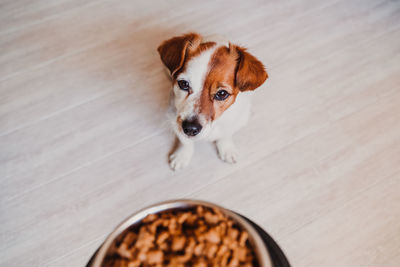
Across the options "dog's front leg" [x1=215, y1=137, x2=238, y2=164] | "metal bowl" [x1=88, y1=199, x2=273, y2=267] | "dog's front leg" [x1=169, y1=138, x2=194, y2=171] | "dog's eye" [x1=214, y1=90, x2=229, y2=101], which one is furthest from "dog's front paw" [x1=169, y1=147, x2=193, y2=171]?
"metal bowl" [x1=88, y1=199, x2=273, y2=267]

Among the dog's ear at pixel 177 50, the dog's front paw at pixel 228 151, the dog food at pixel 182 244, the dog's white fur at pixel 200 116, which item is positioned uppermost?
the dog's ear at pixel 177 50

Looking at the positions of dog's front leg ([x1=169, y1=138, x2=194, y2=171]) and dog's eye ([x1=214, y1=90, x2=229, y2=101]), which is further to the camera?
dog's front leg ([x1=169, y1=138, x2=194, y2=171])

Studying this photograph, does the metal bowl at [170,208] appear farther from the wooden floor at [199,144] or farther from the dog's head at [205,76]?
the wooden floor at [199,144]

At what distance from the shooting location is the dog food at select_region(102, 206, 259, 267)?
631mm

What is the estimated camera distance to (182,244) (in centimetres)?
65

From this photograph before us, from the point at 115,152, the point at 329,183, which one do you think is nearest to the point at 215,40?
the point at 115,152

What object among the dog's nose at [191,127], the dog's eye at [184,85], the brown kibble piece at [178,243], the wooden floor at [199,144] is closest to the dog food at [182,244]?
the brown kibble piece at [178,243]

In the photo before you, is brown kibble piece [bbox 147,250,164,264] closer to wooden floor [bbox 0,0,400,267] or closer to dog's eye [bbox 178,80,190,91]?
dog's eye [bbox 178,80,190,91]

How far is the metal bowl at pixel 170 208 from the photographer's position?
63cm

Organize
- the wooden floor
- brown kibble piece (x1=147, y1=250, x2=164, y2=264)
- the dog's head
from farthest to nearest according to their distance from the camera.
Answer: the wooden floor, the dog's head, brown kibble piece (x1=147, y1=250, x2=164, y2=264)

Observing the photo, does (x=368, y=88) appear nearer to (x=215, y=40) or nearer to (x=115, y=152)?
(x=215, y=40)

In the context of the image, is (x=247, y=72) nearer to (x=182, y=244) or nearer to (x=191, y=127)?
(x=191, y=127)

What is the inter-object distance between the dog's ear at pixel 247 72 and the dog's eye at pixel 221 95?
0.22ft

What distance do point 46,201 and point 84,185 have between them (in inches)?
8.8
